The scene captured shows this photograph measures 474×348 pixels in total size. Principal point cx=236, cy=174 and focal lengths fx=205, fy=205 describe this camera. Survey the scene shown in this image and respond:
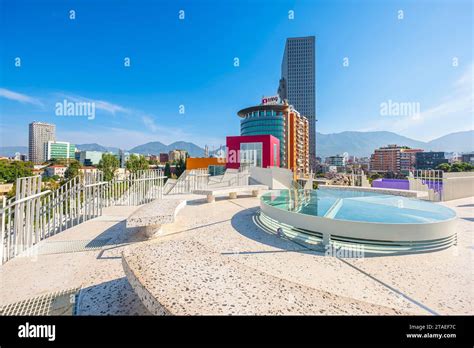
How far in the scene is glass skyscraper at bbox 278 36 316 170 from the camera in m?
122

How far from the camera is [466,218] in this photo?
6551 mm

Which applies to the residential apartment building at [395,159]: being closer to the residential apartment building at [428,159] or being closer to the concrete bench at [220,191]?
the residential apartment building at [428,159]

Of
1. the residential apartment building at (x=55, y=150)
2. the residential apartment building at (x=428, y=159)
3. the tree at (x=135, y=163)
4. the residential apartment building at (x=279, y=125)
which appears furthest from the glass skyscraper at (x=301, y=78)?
the residential apartment building at (x=55, y=150)

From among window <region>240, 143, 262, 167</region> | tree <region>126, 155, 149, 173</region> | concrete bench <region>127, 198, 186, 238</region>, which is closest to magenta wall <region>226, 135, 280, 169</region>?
window <region>240, 143, 262, 167</region>

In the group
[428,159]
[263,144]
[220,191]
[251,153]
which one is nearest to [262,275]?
[220,191]

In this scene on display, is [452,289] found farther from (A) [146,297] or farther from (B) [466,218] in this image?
(B) [466,218]

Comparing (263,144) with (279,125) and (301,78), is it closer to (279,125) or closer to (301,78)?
(279,125)

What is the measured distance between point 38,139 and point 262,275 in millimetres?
140665
